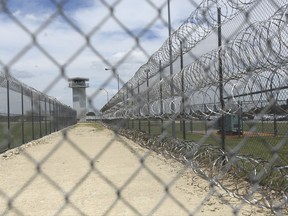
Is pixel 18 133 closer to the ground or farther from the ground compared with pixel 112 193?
farther from the ground

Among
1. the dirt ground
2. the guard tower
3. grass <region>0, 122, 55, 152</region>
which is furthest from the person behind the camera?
grass <region>0, 122, 55, 152</region>

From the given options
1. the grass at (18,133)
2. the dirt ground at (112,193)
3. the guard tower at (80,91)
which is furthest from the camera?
the grass at (18,133)

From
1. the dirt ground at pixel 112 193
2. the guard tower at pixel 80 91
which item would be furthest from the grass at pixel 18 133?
the guard tower at pixel 80 91

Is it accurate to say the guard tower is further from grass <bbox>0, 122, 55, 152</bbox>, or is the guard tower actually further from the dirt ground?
grass <bbox>0, 122, 55, 152</bbox>

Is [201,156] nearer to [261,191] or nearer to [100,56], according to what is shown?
[261,191]

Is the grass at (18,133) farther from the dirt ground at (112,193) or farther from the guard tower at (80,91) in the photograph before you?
the guard tower at (80,91)

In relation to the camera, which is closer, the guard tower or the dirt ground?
the guard tower

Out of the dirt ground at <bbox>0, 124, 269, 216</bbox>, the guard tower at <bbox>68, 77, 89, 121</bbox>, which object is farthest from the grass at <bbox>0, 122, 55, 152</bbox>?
the guard tower at <bbox>68, 77, 89, 121</bbox>

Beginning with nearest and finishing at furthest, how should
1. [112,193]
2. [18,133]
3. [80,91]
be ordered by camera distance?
[80,91] < [112,193] < [18,133]

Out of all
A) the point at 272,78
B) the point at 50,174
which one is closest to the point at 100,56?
the point at 272,78

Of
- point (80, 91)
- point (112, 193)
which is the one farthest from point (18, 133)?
point (80, 91)

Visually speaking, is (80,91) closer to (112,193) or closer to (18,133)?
(112,193)

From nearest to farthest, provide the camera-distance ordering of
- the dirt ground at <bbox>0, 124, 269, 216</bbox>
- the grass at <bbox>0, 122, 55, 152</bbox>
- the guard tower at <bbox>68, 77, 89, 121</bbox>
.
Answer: the guard tower at <bbox>68, 77, 89, 121</bbox> → the dirt ground at <bbox>0, 124, 269, 216</bbox> → the grass at <bbox>0, 122, 55, 152</bbox>

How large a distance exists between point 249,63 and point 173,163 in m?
6.10
